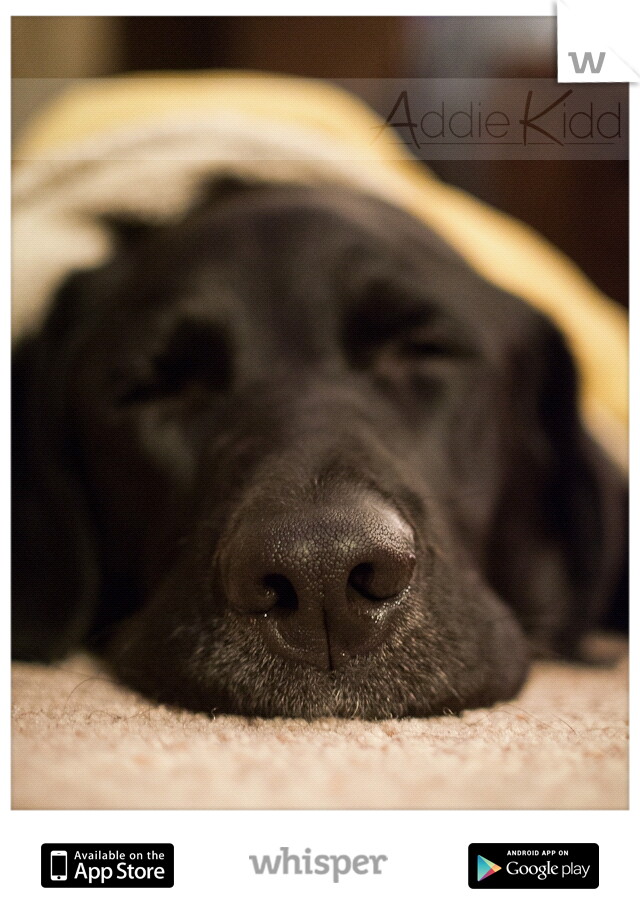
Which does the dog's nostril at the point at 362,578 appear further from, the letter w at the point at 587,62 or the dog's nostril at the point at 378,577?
the letter w at the point at 587,62

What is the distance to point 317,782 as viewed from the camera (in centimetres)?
68

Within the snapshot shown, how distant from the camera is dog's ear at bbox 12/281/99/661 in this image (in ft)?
3.76

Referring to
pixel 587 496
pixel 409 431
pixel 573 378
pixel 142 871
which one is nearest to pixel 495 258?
pixel 573 378

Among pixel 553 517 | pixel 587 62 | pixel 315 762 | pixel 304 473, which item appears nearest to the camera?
pixel 315 762

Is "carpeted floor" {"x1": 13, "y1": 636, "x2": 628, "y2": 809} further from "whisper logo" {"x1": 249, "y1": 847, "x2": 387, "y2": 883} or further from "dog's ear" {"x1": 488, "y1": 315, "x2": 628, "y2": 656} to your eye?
"dog's ear" {"x1": 488, "y1": 315, "x2": 628, "y2": 656}

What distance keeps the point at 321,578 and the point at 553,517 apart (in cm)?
71

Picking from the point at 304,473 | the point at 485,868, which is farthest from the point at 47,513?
the point at 485,868

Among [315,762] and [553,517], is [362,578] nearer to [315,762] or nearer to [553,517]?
[315,762]

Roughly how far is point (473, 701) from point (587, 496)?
0.60m

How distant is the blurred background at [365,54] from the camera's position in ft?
3.38

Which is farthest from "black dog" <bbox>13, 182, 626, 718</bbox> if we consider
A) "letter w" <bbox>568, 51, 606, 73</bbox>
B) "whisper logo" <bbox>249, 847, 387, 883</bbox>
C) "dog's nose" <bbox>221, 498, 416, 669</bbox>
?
"letter w" <bbox>568, 51, 606, 73</bbox>

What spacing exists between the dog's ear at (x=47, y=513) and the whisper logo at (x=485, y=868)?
641 mm

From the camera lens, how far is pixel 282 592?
0.78m

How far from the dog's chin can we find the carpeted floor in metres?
0.02
